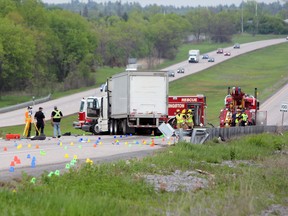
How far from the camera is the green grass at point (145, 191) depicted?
12711 mm

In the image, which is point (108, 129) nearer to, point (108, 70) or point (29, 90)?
point (29, 90)

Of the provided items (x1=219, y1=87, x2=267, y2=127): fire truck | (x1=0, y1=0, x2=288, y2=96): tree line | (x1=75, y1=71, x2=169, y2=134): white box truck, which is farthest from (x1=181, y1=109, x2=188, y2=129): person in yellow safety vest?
(x1=0, y1=0, x2=288, y2=96): tree line

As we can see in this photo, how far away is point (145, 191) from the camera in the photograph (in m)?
16.7

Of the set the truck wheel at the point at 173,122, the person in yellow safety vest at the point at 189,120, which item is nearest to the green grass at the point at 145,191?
the person in yellow safety vest at the point at 189,120

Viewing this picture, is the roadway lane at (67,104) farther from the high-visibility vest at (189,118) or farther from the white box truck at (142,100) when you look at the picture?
the high-visibility vest at (189,118)

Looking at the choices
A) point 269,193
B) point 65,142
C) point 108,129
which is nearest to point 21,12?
point 108,129

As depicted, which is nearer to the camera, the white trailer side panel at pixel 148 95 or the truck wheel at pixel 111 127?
the white trailer side panel at pixel 148 95

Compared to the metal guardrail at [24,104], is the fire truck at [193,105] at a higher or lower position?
higher

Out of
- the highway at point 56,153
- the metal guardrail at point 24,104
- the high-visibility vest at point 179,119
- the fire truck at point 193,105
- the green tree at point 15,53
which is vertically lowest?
the metal guardrail at point 24,104

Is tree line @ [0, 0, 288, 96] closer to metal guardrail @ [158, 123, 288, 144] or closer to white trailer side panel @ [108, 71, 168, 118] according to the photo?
white trailer side panel @ [108, 71, 168, 118]

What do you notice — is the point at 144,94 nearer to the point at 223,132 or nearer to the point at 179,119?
the point at 179,119

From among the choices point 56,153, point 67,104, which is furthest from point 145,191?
point 67,104

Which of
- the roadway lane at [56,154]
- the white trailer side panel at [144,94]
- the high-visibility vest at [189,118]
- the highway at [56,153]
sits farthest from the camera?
the high-visibility vest at [189,118]

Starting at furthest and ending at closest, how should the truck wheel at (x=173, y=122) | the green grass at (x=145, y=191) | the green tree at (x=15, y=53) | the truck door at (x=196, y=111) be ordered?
the green tree at (x=15, y=53)
the truck door at (x=196, y=111)
the truck wheel at (x=173, y=122)
the green grass at (x=145, y=191)
